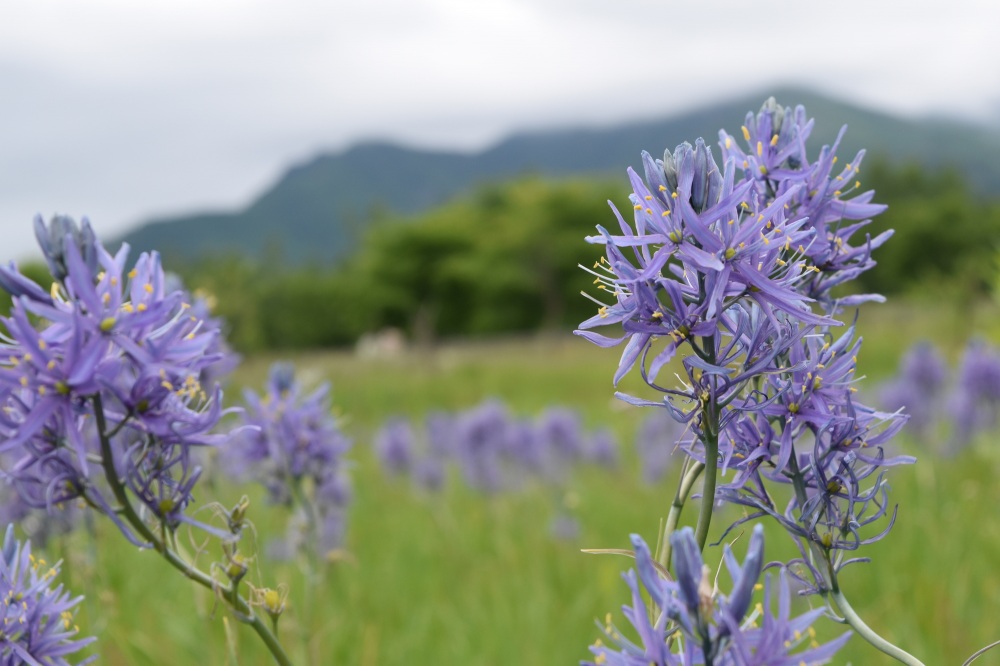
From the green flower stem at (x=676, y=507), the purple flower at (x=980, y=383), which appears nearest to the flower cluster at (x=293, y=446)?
the green flower stem at (x=676, y=507)

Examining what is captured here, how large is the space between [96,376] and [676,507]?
1.01 m

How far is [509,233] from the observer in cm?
7444

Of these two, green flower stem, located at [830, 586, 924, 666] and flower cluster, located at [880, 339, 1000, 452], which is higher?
green flower stem, located at [830, 586, 924, 666]

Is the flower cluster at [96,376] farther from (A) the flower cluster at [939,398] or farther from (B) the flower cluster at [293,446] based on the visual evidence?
(A) the flower cluster at [939,398]

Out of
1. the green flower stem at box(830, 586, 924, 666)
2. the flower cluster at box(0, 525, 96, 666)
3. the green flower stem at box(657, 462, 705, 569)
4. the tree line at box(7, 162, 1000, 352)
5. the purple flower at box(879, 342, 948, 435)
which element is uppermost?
the green flower stem at box(657, 462, 705, 569)

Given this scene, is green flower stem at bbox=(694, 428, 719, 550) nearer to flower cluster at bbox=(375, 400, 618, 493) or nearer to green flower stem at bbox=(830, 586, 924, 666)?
green flower stem at bbox=(830, 586, 924, 666)

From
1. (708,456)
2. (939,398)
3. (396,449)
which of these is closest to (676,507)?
(708,456)

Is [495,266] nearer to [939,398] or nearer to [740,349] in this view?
[939,398]

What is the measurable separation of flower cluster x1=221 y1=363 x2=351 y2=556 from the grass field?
0.63 feet

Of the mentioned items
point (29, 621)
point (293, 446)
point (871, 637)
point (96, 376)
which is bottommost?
point (293, 446)

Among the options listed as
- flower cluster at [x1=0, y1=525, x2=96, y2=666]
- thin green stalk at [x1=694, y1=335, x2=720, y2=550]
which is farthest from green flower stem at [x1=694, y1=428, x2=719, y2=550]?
flower cluster at [x1=0, y1=525, x2=96, y2=666]

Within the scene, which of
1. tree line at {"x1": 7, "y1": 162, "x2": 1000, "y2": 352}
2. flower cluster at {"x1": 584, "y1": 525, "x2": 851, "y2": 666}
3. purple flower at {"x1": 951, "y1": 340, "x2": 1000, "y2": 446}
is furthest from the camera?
tree line at {"x1": 7, "y1": 162, "x2": 1000, "y2": 352}

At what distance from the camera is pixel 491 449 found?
897 cm

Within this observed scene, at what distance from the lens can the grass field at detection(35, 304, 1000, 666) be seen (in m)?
4.01
